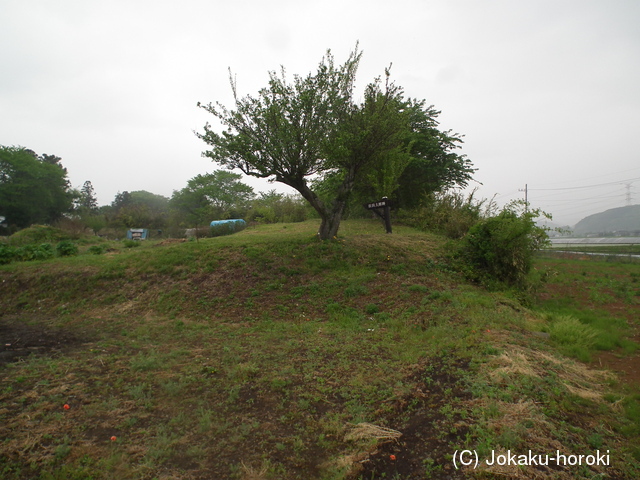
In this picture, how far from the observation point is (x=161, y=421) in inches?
123

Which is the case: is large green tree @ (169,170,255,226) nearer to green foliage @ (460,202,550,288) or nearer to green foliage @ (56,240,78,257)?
green foliage @ (56,240,78,257)

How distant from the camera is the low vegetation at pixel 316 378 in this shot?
256cm

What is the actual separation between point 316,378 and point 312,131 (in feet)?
21.9

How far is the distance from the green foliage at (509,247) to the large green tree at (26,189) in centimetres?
3761

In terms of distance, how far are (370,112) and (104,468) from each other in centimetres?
948

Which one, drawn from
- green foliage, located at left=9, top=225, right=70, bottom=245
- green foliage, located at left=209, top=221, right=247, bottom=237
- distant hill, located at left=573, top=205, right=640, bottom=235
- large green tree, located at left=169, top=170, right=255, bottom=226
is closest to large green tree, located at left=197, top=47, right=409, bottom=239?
green foliage, located at left=209, top=221, right=247, bottom=237

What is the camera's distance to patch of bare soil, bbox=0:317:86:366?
4918mm

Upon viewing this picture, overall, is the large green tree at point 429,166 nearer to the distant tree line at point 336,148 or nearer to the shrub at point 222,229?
the distant tree line at point 336,148

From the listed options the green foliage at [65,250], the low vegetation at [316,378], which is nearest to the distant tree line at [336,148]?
the low vegetation at [316,378]

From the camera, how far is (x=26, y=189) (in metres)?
30.4

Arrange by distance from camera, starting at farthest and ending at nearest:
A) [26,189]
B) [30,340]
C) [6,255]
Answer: [26,189]
[6,255]
[30,340]

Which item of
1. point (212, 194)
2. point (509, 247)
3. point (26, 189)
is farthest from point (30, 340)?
point (26, 189)

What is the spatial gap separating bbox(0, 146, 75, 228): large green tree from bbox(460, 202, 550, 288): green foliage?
37.6m

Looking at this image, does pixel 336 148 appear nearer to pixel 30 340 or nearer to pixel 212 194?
pixel 30 340
